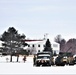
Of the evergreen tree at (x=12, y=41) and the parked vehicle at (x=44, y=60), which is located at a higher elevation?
the evergreen tree at (x=12, y=41)

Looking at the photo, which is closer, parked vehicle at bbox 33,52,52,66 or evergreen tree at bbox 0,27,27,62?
parked vehicle at bbox 33,52,52,66

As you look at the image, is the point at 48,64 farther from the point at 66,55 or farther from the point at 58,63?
the point at 66,55

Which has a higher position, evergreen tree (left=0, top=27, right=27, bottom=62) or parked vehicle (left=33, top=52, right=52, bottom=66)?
evergreen tree (left=0, top=27, right=27, bottom=62)

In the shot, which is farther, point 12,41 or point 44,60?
point 12,41

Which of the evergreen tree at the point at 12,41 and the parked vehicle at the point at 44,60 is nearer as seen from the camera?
the parked vehicle at the point at 44,60

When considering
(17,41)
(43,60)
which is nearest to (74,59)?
(43,60)

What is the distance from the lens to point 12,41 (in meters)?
81.6

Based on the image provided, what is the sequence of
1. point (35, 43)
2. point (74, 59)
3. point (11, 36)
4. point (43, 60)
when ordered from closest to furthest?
1. point (43, 60)
2. point (74, 59)
3. point (11, 36)
4. point (35, 43)

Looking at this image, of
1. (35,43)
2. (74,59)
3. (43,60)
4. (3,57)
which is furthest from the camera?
(35,43)

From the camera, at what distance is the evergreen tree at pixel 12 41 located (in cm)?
8112

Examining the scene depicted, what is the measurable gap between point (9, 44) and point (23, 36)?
363cm

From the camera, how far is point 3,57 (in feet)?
315

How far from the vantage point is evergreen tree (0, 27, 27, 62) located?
266 feet

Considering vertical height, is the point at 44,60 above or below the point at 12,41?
below
